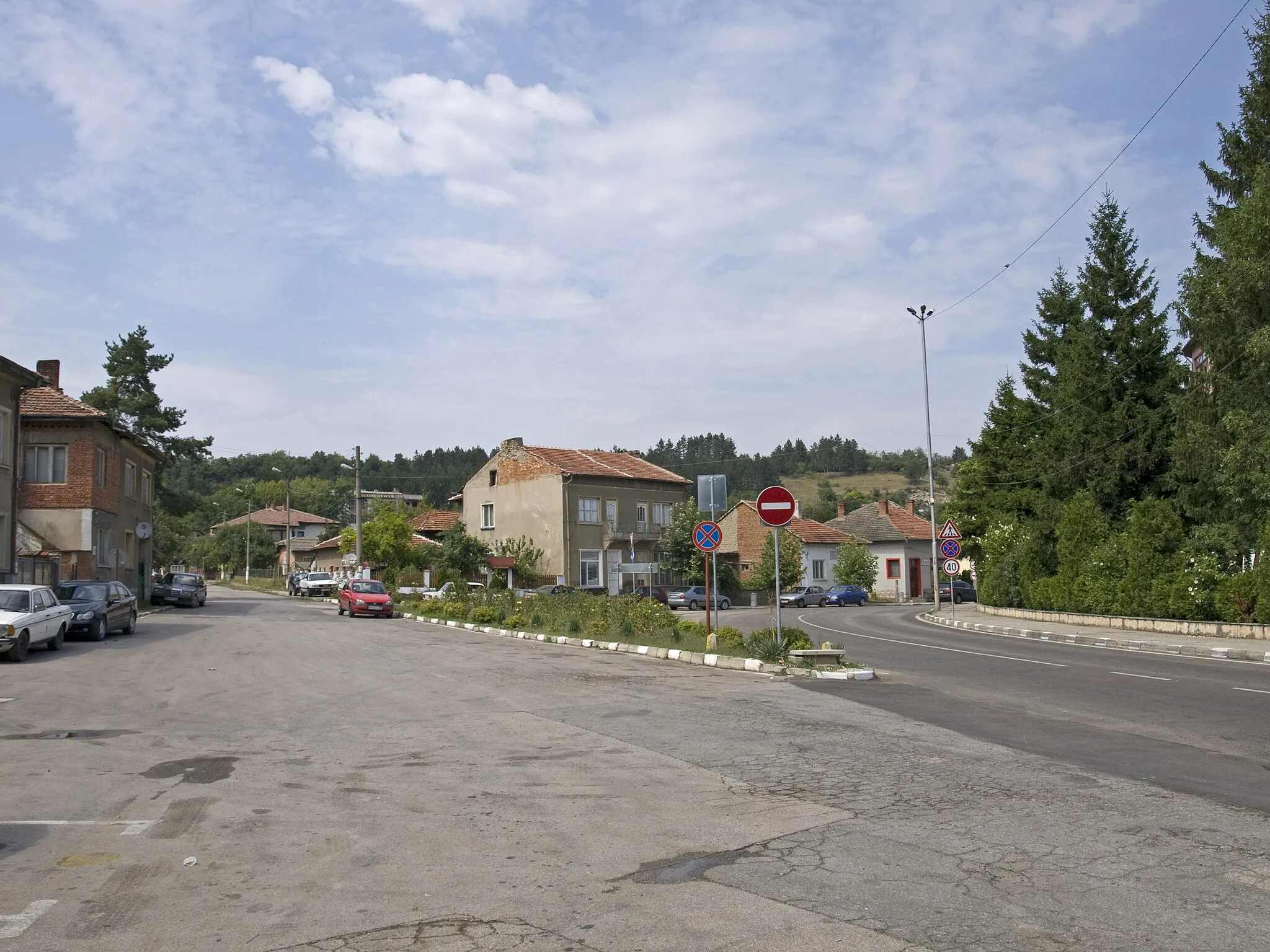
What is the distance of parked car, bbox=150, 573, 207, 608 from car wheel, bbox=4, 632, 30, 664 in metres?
28.6

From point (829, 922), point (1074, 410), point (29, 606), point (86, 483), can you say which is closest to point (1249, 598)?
point (1074, 410)

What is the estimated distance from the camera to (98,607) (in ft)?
87.0

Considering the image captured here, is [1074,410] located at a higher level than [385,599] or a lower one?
higher

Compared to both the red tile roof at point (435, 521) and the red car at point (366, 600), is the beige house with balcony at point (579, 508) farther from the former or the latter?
the red car at point (366, 600)

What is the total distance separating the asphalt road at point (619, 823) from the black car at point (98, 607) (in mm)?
11769

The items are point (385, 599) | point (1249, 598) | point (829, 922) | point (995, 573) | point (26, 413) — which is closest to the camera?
point (829, 922)

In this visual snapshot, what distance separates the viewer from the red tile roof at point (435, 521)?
8011cm

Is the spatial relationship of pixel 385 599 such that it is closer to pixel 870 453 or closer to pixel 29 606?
pixel 29 606

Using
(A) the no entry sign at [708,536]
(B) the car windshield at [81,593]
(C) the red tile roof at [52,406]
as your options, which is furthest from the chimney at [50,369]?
(A) the no entry sign at [708,536]

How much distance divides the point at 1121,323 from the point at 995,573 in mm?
12419

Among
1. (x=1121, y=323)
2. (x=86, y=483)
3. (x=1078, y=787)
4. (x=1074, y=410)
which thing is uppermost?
(x=1121, y=323)

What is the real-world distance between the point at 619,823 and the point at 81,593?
24604mm

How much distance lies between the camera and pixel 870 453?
17025 centimetres

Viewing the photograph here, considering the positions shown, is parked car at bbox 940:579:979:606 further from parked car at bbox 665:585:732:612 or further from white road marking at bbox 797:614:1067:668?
white road marking at bbox 797:614:1067:668
